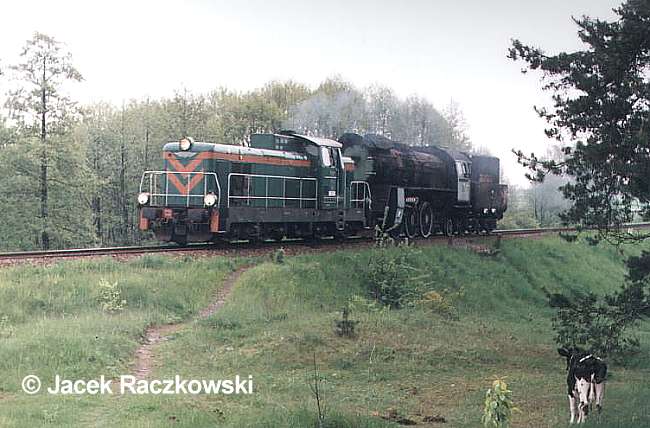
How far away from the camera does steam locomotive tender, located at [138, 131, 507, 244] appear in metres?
24.2

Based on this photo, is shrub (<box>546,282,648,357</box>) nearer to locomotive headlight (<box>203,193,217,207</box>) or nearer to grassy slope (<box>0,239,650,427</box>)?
grassy slope (<box>0,239,650,427</box>)

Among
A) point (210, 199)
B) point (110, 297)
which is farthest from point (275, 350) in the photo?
point (210, 199)

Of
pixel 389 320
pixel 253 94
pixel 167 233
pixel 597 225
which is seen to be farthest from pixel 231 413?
pixel 253 94

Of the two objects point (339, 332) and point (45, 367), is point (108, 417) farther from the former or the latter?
point (339, 332)

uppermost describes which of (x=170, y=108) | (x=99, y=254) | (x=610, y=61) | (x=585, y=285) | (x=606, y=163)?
(x=170, y=108)

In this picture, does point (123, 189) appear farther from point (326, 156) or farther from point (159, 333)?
point (159, 333)

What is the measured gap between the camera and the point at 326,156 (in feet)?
93.7

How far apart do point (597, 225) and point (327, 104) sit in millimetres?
39890

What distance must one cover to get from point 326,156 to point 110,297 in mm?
12657

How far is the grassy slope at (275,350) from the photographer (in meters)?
11.7

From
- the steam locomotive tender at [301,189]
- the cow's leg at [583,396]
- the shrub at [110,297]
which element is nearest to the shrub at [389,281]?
the steam locomotive tender at [301,189]

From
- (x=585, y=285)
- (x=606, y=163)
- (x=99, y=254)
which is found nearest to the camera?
(x=606, y=163)

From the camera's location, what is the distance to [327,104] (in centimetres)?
5606

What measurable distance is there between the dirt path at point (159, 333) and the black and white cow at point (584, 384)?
7.73 m
